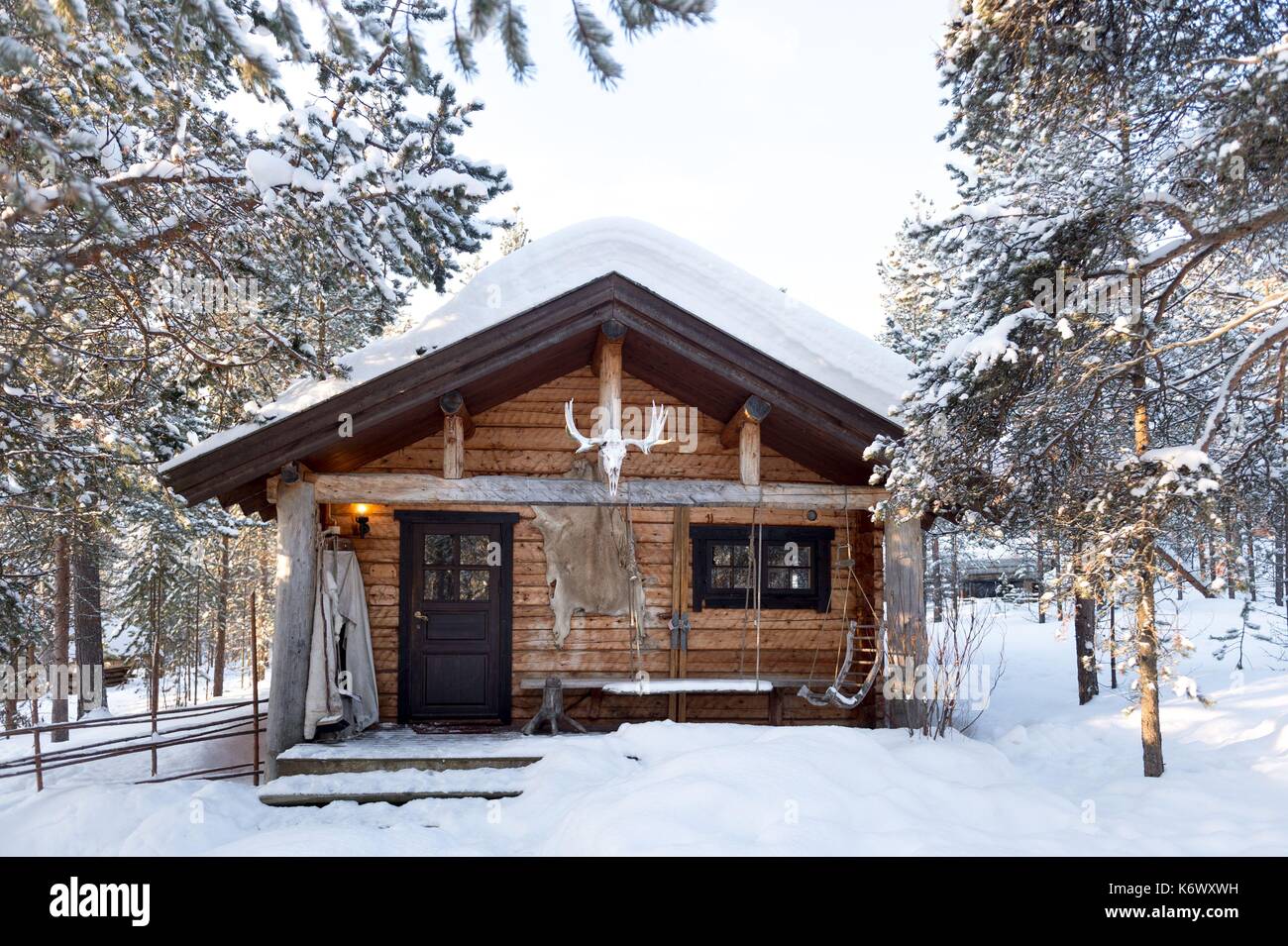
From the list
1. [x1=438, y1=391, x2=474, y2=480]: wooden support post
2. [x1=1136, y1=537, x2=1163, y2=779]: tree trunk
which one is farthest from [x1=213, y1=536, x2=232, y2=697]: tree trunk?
[x1=1136, y1=537, x2=1163, y2=779]: tree trunk

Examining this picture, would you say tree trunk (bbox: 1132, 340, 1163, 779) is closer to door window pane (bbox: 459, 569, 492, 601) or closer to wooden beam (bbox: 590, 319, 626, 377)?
wooden beam (bbox: 590, 319, 626, 377)

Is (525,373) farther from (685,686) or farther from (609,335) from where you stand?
(685,686)

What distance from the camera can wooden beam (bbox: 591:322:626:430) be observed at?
6.83 meters

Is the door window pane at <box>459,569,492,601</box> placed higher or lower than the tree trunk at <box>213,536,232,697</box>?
higher

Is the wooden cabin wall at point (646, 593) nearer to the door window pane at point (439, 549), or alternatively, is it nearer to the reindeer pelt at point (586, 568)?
the reindeer pelt at point (586, 568)

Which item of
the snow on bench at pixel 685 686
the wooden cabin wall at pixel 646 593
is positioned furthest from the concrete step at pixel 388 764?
the wooden cabin wall at pixel 646 593

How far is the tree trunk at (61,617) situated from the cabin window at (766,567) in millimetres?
12200

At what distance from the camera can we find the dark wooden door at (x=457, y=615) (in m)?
8.23

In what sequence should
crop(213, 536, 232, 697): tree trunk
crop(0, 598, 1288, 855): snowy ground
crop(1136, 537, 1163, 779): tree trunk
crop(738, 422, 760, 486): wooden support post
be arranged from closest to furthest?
1. crop(0, 598, 1288, 855): snowy ground
2. crop(1136, 537, 1163, 779): tree trunk
3. crop(738, 422, 760, 486): wooden support post
4. crop(213, 536, 232, 697): tree trunk

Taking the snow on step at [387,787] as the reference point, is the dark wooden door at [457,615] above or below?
above

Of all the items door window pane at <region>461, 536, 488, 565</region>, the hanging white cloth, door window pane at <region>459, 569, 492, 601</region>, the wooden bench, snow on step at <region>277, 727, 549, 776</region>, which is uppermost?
door window pane at <region>461, 536, 488, 565</region>

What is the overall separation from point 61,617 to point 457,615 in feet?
35.8

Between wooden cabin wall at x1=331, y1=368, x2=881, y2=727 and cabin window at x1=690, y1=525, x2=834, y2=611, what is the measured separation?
0.38ft
